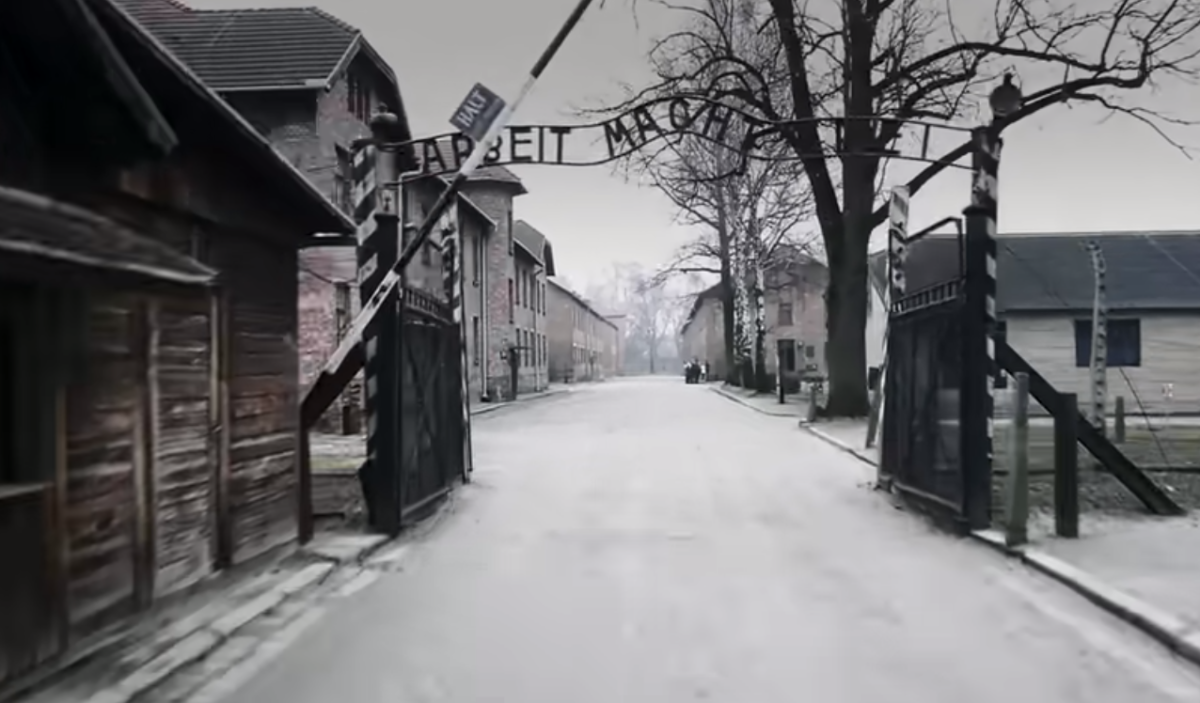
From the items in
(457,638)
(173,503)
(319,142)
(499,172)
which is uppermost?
(499,172)

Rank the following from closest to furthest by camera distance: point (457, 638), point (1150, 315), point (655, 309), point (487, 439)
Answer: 1. point (457, 638)
2. point (487, 439)
3. point (1150, 315)
4. point (655, 309)

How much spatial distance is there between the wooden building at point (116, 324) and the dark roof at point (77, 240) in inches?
0.6

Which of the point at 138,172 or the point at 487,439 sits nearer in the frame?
the point at 138,172

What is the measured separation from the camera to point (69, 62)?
210 inches

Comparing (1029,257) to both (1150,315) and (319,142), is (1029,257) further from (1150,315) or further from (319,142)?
(319,142)

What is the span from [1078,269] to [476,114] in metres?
32.5

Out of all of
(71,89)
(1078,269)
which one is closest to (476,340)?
(1078,269)

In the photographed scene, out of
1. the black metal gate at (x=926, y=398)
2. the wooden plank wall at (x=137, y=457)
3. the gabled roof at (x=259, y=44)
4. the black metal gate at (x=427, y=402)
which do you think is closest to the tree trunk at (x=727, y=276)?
the gabled roof at (x=259, y=44)

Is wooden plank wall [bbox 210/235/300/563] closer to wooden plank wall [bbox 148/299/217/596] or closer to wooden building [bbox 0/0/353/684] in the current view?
wooden building [bbox 0/0/353/684]

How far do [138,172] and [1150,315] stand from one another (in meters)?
36.0

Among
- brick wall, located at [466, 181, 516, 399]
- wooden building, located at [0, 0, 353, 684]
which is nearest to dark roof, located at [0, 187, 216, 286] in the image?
wooden building, located at [0, 0, 353, 684]

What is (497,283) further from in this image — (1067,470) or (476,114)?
(1067,470)

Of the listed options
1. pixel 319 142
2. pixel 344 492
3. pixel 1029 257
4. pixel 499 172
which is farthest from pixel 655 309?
pixel 344 492

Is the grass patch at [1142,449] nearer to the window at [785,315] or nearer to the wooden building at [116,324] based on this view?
the wooden building at [116,324]
